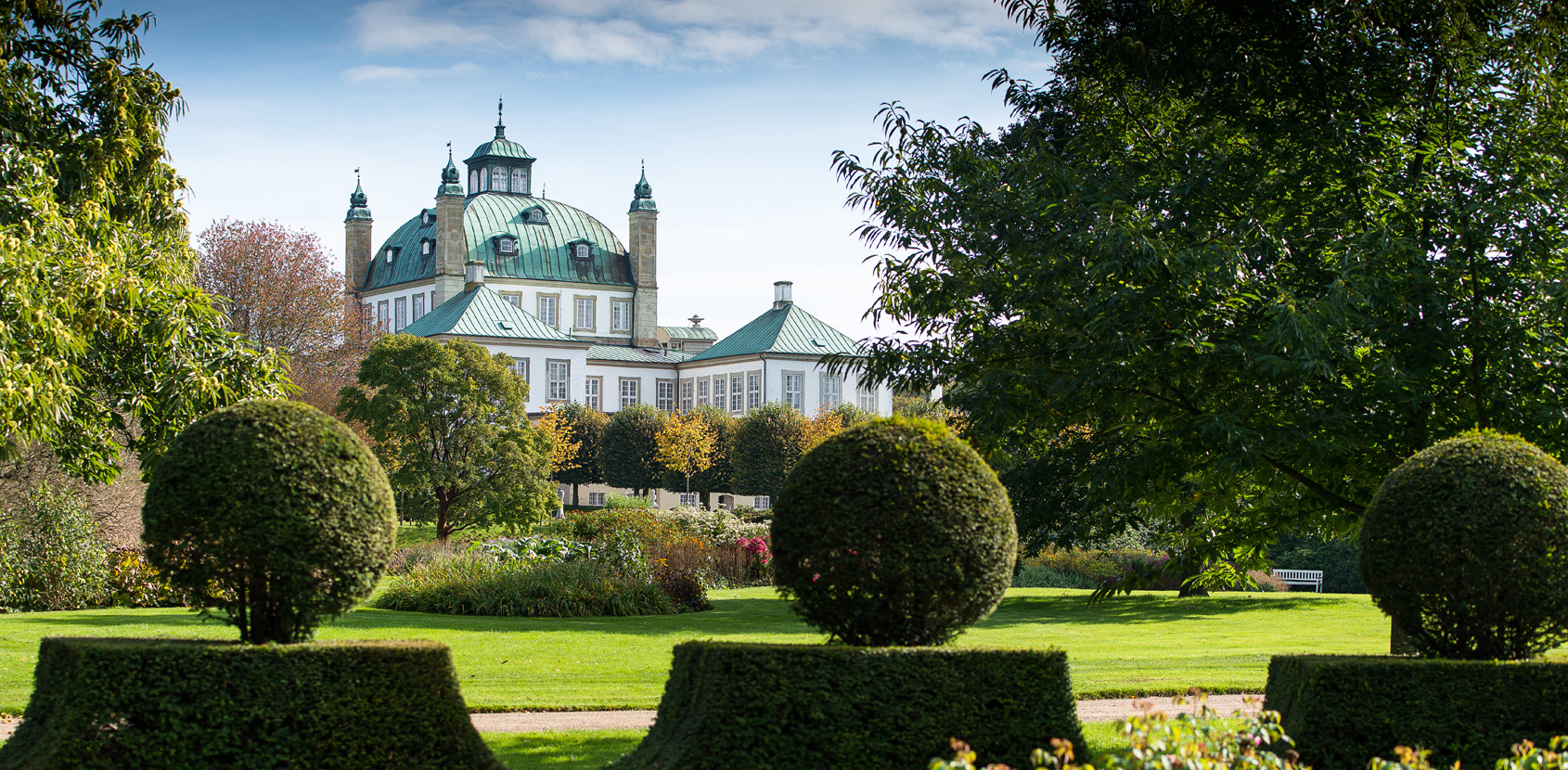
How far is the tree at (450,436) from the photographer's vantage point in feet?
102

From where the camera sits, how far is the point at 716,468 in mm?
58031

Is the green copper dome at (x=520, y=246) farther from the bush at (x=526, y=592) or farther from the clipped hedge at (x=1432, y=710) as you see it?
the clipped hedge at (x=1432, y=710)

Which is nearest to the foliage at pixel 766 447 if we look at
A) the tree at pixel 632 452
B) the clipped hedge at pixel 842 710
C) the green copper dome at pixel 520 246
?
the tree at pixel 632 452

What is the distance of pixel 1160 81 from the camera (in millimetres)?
10609

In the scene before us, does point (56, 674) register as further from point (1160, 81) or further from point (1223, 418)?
point (1160, 81)

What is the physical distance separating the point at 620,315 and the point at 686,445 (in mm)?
25287

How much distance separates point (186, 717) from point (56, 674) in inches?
31.6

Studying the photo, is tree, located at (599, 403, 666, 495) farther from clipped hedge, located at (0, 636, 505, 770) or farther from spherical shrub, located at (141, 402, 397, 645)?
clipped hedge, located at (0, 636, 505, 770)

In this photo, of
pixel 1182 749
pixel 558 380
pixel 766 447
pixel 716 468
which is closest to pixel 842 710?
pixel 1182 749

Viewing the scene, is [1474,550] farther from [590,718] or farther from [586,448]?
[586,448]

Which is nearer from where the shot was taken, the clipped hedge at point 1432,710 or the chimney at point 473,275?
the clipped hedge at point 1432,710

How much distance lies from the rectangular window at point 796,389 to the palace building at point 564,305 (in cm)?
7

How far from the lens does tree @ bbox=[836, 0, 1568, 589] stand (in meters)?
8.92

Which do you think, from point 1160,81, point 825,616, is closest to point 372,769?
point 825,616
